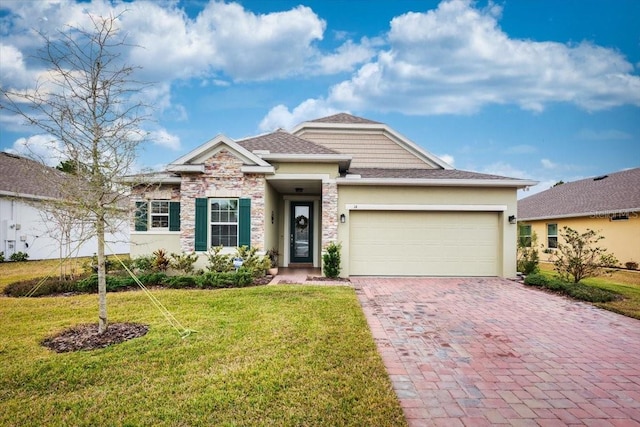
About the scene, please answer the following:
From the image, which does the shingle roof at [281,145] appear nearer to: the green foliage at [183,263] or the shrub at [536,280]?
the green foliage at [183,263]

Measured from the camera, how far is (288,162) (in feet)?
38.0

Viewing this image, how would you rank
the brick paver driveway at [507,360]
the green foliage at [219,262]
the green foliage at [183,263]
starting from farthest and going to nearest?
the green foliage at [183,263]
the green foliage at [219,262]
the brick paver driveway at [507,360]

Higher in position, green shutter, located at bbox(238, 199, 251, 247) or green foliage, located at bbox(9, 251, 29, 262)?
green shutter, located at bbox(238, 199, 251, 247)

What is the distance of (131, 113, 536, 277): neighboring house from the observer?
36.4 feet

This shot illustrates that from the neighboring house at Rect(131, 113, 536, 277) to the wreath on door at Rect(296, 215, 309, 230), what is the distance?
269 centimetres

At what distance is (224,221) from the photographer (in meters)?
11.2

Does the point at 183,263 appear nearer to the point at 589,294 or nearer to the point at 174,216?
the point at 174,216

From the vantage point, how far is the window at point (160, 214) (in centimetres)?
1162

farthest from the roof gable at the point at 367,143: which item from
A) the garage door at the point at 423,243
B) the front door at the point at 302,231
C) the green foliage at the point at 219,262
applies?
the green foliage at the point at 219,262

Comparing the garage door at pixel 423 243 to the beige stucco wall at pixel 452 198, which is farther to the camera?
the garage door at pixel 423 243

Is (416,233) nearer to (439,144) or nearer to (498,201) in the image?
(498,201)

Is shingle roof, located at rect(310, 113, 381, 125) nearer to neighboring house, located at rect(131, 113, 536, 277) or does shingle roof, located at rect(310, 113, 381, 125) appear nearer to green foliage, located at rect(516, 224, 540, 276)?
neighboring house, located at rect(131, 113, 536, 277)

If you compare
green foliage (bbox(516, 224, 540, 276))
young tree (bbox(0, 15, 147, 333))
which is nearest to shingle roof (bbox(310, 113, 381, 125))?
green foliage (bbox(516, 224, 540, 276))

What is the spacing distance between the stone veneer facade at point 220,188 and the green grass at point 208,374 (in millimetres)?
4556
